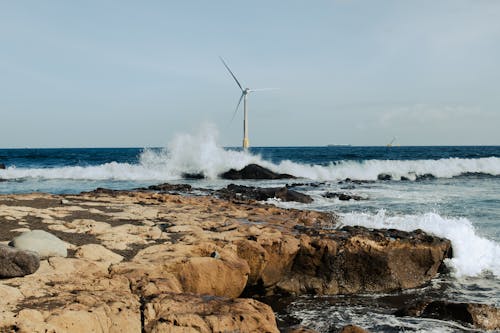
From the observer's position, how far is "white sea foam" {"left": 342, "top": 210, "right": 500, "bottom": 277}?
8555 millimetres

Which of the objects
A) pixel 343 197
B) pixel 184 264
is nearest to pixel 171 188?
pixel 343 197

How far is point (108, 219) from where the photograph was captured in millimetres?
7973

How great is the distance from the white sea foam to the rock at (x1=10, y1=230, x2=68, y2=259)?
6.98 m

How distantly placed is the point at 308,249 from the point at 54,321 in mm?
4670

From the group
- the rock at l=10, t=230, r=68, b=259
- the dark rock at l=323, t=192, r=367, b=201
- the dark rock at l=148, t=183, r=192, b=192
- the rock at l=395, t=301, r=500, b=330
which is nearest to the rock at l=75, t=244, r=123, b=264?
the rock at l=10, t=230, r=68, b=259

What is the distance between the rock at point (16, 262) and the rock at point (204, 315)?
1.35 m

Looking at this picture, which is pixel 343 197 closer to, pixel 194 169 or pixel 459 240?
pixel 459 240

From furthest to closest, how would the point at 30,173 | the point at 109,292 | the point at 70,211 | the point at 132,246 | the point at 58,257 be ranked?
the point at 30,173 < the point at 70,211 < the point at 132,246 < the point at 58,257 < the point at 109,292

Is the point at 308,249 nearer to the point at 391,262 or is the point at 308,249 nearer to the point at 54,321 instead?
the point at 391,262

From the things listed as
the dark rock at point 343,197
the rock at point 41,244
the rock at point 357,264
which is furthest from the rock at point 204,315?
the dark rock at point 343,197

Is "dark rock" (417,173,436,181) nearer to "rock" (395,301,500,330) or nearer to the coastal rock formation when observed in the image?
the coastal rock formation

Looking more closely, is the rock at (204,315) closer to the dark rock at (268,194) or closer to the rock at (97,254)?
the rock at (97,254)

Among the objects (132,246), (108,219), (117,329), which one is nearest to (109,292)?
(117,329)

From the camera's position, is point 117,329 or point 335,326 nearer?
point 117,329
